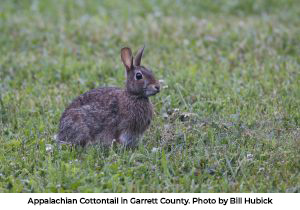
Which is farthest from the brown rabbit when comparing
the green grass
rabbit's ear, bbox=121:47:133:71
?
the green grass

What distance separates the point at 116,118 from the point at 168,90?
72.0 inches

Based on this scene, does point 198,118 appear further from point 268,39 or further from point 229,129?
point 268,39

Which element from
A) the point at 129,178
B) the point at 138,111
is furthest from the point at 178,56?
the point at 129,178

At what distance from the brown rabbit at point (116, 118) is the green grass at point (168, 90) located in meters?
0.18

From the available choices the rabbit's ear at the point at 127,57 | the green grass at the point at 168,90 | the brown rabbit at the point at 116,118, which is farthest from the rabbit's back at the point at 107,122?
the rabbit's ear at the point at 127,57

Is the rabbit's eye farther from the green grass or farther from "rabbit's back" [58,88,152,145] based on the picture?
the green grass

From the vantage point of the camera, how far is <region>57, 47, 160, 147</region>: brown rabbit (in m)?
6.57

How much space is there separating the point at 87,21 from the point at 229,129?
564 centimetres

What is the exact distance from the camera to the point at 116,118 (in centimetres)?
660

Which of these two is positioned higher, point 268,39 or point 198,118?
point 268,39

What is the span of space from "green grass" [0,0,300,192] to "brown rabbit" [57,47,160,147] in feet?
0.59

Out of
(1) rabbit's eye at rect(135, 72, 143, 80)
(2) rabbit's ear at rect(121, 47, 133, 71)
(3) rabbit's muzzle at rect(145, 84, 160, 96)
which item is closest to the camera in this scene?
(3) rabbit's muzzle at rect(145, 84, 160, 96)

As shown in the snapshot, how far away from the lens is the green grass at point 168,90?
226 inches
